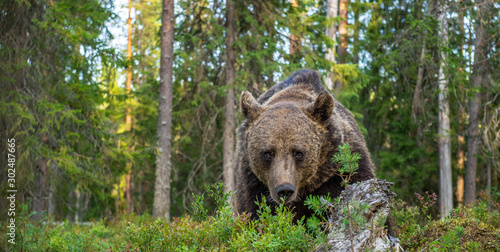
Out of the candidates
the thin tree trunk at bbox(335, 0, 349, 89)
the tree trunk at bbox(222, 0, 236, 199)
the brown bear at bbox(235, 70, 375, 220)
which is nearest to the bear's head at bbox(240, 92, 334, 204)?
the brown bear at bbox(235, 70, 375, 220)

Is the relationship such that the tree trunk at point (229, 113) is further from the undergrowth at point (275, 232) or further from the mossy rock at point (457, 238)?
the mossy rock at point (457, 238)

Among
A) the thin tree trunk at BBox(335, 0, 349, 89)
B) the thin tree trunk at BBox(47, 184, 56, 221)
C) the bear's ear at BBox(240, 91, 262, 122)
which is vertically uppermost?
the thin tree trunk at BBox(335, 0, 349, 89)

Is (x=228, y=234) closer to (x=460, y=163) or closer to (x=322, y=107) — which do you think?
(x=322, y=107)

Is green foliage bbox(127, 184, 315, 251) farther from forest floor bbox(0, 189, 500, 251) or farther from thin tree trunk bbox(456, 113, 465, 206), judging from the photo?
thin tree trunk bbox(456, 113, 465, 206)

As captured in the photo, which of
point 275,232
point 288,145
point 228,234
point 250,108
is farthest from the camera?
point 250,108

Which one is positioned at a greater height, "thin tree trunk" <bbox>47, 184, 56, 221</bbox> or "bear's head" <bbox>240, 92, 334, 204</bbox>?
"bear's head" <bbox>240, 92, 334, 204</bbox>

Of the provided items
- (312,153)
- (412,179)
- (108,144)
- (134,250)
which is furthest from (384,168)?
(134,250)

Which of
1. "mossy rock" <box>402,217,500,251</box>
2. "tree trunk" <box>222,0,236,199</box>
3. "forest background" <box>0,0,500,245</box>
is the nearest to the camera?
"mossy rock" <box>402,217,500,251</box>

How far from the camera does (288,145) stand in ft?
15.4

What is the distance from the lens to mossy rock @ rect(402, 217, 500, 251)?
3.31 meters

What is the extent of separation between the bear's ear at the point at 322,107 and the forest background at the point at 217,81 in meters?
4.27

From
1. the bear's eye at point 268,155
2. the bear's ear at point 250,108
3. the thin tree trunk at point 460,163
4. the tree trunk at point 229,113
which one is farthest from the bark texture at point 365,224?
the thin tree trunk at point 460,163

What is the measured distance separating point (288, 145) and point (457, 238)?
1938 mm

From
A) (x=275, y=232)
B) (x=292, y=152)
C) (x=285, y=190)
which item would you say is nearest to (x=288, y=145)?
(x=292, y=152)
